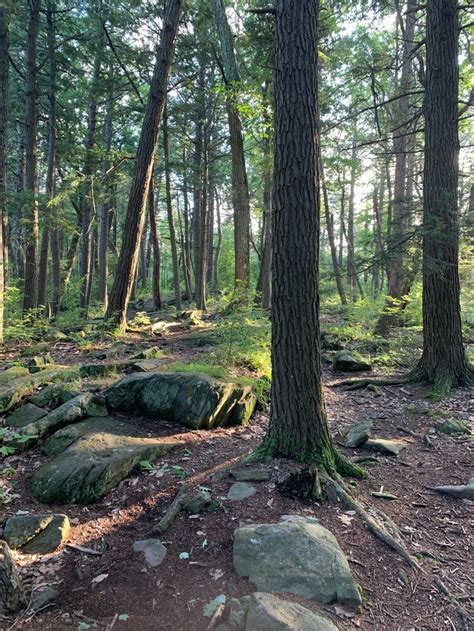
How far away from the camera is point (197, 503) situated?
137 inches

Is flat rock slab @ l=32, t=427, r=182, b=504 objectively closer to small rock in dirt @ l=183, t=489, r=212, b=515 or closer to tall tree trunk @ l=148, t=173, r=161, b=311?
small rock in dirt @ l=183, t=489, r=212, b=515

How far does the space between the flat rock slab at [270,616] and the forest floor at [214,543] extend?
156 millimetres

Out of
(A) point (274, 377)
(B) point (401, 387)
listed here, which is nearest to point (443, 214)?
(B) point (401, 387)

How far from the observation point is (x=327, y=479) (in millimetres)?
3744

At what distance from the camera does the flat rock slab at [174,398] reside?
17.1ft

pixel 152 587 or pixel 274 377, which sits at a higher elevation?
pixel 274 377

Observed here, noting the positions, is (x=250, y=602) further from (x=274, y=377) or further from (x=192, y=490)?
(x=274, y=377)

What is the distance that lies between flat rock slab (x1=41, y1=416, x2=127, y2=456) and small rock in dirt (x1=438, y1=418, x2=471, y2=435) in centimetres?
429

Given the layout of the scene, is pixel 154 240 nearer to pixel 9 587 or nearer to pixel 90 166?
pixel 90 166

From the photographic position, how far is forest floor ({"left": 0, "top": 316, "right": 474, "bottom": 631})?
2.53 meters

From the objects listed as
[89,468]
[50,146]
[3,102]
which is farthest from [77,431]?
[50,146]

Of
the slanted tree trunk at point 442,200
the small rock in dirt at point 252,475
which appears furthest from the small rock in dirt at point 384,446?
the slanted tree trunk at point 442,200

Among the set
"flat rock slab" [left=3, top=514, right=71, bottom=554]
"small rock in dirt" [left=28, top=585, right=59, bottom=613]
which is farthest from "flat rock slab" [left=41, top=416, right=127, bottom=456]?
"small rock in dirt" [left=28, top=585, right=59, bottom=613]

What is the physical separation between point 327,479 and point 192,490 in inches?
48.4
